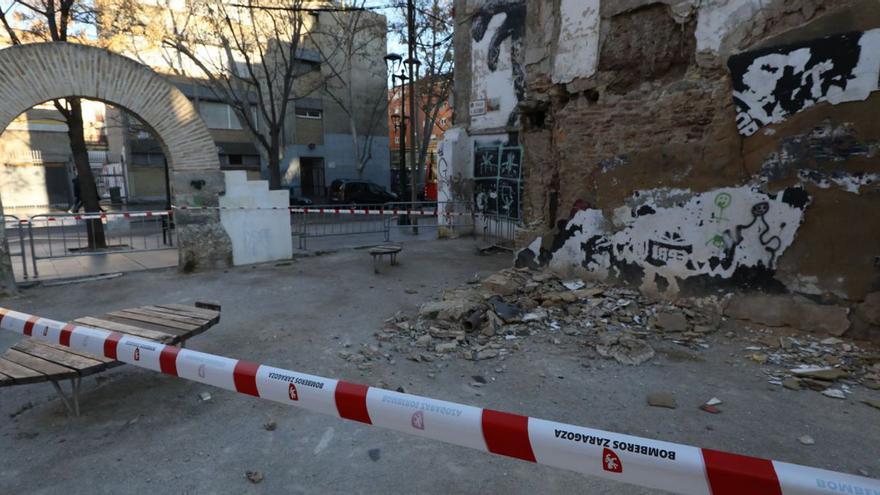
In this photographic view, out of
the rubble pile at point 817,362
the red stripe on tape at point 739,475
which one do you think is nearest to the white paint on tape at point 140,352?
the red stripe on tape at point 739,475

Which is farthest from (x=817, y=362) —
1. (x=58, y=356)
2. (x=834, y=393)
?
(x=58, y=356)

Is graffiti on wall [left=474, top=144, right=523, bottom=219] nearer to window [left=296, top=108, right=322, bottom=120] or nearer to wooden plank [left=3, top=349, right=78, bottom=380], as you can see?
wooden plank [left=3, top=349, right=78, bottom=380]

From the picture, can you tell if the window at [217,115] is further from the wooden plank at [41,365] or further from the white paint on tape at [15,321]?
the wooden plank at [41,365]

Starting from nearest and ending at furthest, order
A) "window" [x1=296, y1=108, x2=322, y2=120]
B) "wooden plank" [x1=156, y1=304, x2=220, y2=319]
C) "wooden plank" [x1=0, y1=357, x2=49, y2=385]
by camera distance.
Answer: "wooden plank" [x1=0, y1=357, x2=49, y2=385] < "wooden plank" [x1=156, y1=304, x2=220, y2=319] < "window" [x1=296, y1=108, x2=322, y2=120]

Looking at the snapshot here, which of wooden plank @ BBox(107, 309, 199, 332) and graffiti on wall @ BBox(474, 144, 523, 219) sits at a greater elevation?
graffiti on wall @ BBox(474, 144, 523, 219)

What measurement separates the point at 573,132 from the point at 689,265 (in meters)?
2.58

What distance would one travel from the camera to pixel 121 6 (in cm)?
1351

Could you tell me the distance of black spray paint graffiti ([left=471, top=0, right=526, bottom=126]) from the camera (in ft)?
42.6

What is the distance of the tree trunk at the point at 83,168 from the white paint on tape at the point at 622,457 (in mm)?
12153

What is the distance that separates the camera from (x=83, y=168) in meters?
11.1

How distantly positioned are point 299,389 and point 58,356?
231 centimetres

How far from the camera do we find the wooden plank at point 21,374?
10.7 ft

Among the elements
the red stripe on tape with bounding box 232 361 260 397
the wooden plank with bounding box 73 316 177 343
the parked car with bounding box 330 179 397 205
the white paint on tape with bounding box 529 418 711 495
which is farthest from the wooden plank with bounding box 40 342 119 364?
the parked car with bounding box 330 179 397 205

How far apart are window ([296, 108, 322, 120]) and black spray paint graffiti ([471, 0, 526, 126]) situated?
16.9 meters
